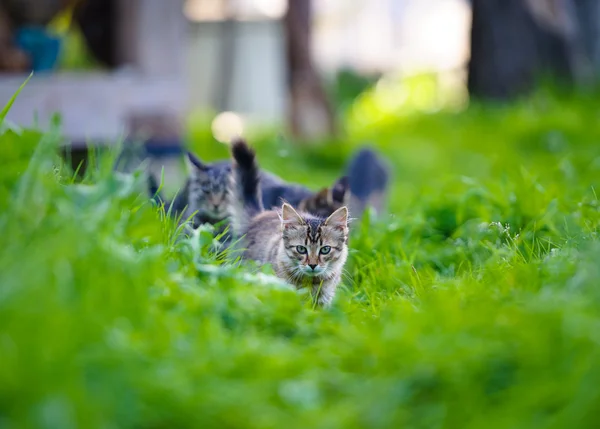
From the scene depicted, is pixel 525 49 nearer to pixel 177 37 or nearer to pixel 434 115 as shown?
pixel 434 115

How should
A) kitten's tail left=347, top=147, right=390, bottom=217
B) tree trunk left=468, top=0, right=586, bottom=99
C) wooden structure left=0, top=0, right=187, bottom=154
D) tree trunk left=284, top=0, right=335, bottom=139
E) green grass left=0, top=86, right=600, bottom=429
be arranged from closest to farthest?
1. green grass left=0, top=86, right=600, bottom=429
2. kitten's tail left=347, top=147, right=390, bottom=217
3. wooden structure left=0, top=0, right=187, bottom=154
4. tree trunk left=284, top=0, right=335, bottom=139
5. tree trunk left=468, top=0, right=586, bottom=99

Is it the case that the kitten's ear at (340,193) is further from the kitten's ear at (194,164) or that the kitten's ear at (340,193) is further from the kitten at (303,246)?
the kitten's ear at (194,164)

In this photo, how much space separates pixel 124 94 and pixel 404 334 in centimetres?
508

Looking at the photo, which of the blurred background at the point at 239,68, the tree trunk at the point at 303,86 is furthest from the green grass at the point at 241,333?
the tree trunk at the point at 303,86

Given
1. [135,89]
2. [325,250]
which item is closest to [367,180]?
[325,250]

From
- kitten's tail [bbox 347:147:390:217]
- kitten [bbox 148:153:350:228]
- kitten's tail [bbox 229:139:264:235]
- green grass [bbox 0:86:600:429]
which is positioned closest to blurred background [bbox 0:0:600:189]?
kitten [bbox 148:153:350:228]

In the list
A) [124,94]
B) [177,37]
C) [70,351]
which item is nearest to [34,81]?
[124,94]

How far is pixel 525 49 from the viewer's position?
10.5 m

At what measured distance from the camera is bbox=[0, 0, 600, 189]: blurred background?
7039mm

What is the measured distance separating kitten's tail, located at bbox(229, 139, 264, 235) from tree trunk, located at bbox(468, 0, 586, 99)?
692 cm

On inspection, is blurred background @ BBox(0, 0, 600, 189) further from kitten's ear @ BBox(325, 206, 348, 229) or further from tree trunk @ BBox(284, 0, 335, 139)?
kitten's ear @ BBox(325, 206, 348, 229)

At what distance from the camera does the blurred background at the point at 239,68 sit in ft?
23.1

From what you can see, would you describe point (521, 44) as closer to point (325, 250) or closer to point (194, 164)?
point (194, 164)

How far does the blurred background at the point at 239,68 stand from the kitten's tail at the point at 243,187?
768mm
